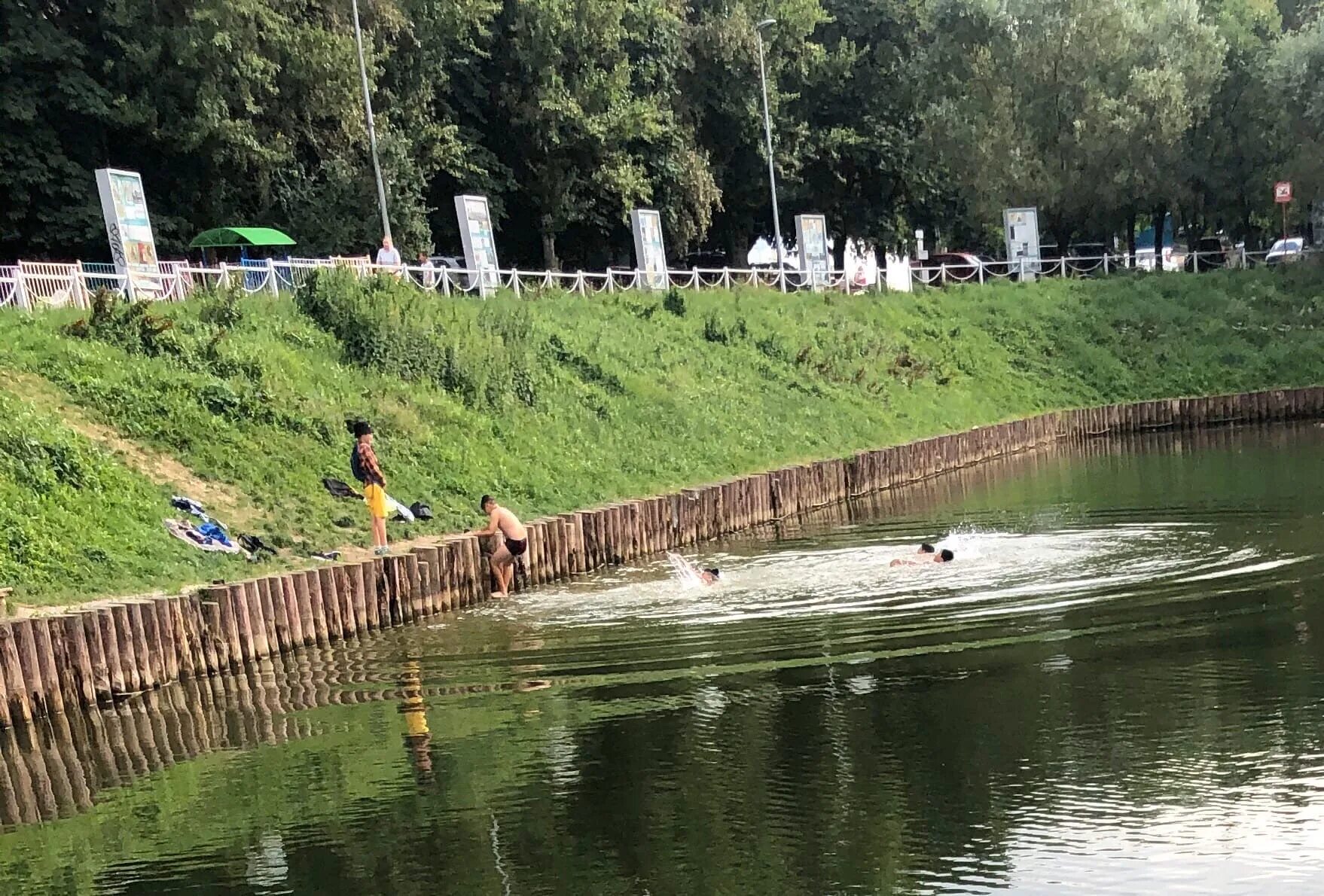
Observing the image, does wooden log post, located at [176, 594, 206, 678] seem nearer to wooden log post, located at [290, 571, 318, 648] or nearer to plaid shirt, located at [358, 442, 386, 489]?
wooden log post, located at [290, 571, 318, 648]

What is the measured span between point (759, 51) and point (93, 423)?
39.9m

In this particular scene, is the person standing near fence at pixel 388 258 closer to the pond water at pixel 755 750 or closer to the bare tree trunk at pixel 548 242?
the bare tree trunk at pixel 548 242

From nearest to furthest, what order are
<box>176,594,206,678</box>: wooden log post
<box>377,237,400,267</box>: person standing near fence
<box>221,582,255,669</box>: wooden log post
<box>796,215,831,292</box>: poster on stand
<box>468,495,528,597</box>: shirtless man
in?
<box>176,594,206,678</box>: wooden log post
<box>221,582,255,669</box>: wooden log post
<box>468,495,528,597</box>: shirtless man
<box>377,237,400,267</box>: person standing near fence
<box>796,215,831,292</box>: poster on stand

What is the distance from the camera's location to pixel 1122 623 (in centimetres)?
1579

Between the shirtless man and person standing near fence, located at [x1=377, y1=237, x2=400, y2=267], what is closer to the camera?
the shirtless man

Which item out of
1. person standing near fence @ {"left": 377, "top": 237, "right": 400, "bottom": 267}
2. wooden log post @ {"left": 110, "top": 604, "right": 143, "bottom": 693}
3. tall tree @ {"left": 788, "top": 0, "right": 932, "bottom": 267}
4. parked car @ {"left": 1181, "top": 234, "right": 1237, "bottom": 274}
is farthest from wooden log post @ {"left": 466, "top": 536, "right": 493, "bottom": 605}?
tall tree @ {"left": 788, "top": 0, "right": 932, "bottom": 267}

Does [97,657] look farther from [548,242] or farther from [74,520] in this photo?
[548,242]

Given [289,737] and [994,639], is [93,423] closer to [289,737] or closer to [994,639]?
[289,737]

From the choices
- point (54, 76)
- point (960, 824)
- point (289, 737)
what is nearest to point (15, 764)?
point (289, 737)

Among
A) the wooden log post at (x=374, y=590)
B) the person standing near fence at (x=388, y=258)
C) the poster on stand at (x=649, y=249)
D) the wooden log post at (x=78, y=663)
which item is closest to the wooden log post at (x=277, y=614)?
the wooden log post at (x=374, y=590)

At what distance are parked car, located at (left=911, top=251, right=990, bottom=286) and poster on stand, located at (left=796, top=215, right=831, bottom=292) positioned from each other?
3848 mm

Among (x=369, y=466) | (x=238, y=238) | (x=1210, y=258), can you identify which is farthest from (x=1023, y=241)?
(x=369, y=466)

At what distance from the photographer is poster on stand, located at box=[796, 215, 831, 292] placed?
51094 millimetres

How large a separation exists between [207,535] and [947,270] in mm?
43766
